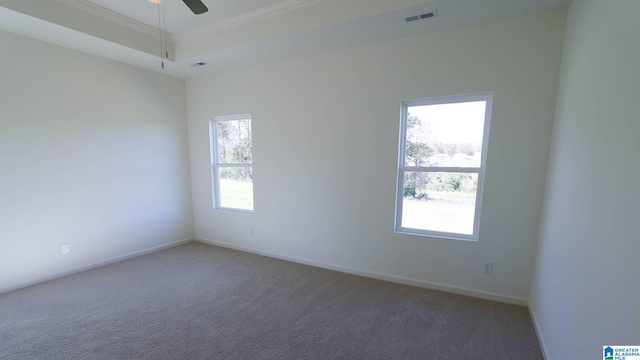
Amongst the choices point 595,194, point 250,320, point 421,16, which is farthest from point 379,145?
point 250,320

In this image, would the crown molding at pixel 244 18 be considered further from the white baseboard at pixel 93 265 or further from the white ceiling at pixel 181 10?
the white baseboard at pixel 93 265

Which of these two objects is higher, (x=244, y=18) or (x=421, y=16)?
(x=244, y=18)

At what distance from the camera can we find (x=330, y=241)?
3.37 metres

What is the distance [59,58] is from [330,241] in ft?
13.1

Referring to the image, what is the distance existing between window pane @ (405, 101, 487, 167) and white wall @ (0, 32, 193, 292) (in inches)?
150

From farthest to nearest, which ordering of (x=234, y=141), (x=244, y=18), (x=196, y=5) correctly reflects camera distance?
(x=234, y=141) → (x=244, y=18) → (x=196, y=5)

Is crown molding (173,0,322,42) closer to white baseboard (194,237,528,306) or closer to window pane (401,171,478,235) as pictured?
window pane (401,171,478,235)

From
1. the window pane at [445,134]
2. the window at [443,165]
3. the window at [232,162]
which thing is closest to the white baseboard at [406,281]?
the window at [443,165]

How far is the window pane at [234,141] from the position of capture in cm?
404

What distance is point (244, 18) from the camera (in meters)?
2.88

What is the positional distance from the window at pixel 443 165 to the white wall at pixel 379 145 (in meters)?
0.12

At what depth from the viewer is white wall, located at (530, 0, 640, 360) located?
1.08m

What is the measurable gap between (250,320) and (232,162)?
2634 millimetres

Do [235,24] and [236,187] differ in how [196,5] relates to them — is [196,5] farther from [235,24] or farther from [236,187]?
[236,187]
